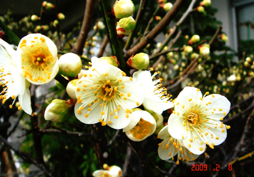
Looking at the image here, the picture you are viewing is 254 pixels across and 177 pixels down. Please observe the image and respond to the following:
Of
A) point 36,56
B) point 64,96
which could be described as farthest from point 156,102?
point 64,96

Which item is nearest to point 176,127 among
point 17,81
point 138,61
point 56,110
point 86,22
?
point 138,61

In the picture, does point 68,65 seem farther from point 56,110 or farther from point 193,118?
point 193,118

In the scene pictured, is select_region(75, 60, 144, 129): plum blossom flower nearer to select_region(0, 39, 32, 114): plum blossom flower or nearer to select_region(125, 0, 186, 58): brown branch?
select_region(0, 39, 32, 114): plum blossom flower

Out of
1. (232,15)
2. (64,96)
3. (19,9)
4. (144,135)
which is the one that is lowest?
(232,15)

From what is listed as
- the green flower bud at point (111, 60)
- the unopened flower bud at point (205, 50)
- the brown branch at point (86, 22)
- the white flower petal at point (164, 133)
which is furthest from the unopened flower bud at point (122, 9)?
the unopened flower bud at point (205, 50)

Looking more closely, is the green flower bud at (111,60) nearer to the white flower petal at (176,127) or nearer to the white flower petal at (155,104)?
the white flower petal at (155,104)

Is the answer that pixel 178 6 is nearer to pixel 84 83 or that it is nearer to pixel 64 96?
pixel 84 83
